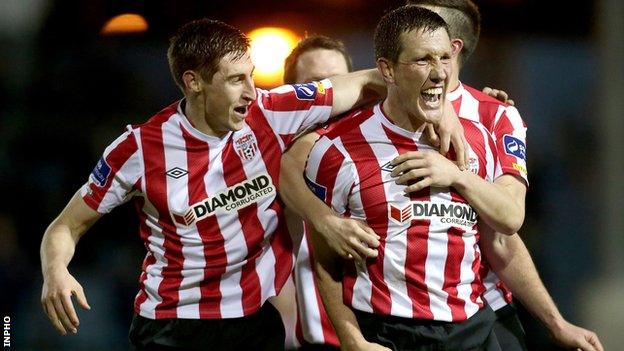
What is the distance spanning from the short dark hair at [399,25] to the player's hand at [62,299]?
105 cm

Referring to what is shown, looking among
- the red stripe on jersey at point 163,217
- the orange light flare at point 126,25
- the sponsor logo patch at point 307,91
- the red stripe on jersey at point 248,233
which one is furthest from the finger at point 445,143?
the orange light flare at point 126,25

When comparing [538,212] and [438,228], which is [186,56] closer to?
[438,228]

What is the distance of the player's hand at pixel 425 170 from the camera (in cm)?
296

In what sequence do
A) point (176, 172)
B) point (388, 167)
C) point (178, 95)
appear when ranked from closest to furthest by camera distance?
1. point (388, 167)
2. point (176, 172)
3. point (178, 95)

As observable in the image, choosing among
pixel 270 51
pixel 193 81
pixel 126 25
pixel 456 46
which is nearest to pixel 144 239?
pixel 193 81

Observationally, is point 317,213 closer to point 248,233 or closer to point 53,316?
point 248,233

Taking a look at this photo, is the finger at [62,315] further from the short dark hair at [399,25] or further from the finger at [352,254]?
the short dark hair at [399,25]

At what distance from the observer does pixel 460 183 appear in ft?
9.73

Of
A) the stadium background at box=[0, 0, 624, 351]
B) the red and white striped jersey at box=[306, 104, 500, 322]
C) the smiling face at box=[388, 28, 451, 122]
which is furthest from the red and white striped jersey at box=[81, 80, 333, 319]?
the stadium background at box=[0, 0, 624, 351]

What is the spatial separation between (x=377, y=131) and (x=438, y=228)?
1.07 ft

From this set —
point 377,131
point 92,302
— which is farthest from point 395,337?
point 92,302

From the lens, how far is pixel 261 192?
129 inches

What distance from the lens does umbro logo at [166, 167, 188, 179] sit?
10.8 ft

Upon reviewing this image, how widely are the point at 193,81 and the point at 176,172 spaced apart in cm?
27
